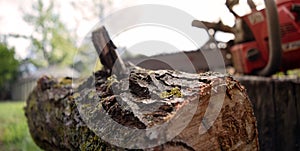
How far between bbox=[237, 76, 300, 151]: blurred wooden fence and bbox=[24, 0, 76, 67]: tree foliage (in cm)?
340

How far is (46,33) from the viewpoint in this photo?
4.98 meters

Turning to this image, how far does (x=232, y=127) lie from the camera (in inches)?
36.0

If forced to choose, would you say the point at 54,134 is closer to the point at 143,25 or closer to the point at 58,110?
the point at 58,110

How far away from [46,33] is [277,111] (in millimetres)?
3883

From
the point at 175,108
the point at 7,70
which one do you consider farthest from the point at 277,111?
the point at 7,70

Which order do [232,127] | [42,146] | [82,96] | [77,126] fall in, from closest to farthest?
1. [232,127]
2. [77,126]
3. [82,96]
4. [42,146]

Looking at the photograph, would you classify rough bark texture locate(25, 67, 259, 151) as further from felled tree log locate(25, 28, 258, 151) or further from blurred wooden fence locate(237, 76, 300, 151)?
blurred wooden fence locate(237, 76, 300, 151)

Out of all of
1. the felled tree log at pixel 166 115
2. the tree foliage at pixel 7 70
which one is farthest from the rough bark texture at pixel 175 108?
the tree foliage at pixel 7 70

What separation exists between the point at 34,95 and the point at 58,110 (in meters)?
0.58

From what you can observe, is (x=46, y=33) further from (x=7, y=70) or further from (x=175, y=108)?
(x=7, y=70)

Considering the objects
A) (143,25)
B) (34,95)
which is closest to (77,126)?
(143,25)

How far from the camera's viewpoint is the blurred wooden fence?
1.71 m

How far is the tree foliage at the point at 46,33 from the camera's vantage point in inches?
190

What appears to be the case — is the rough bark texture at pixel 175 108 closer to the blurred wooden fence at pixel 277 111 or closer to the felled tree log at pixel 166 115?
the felled tree log at pixel 166 115
